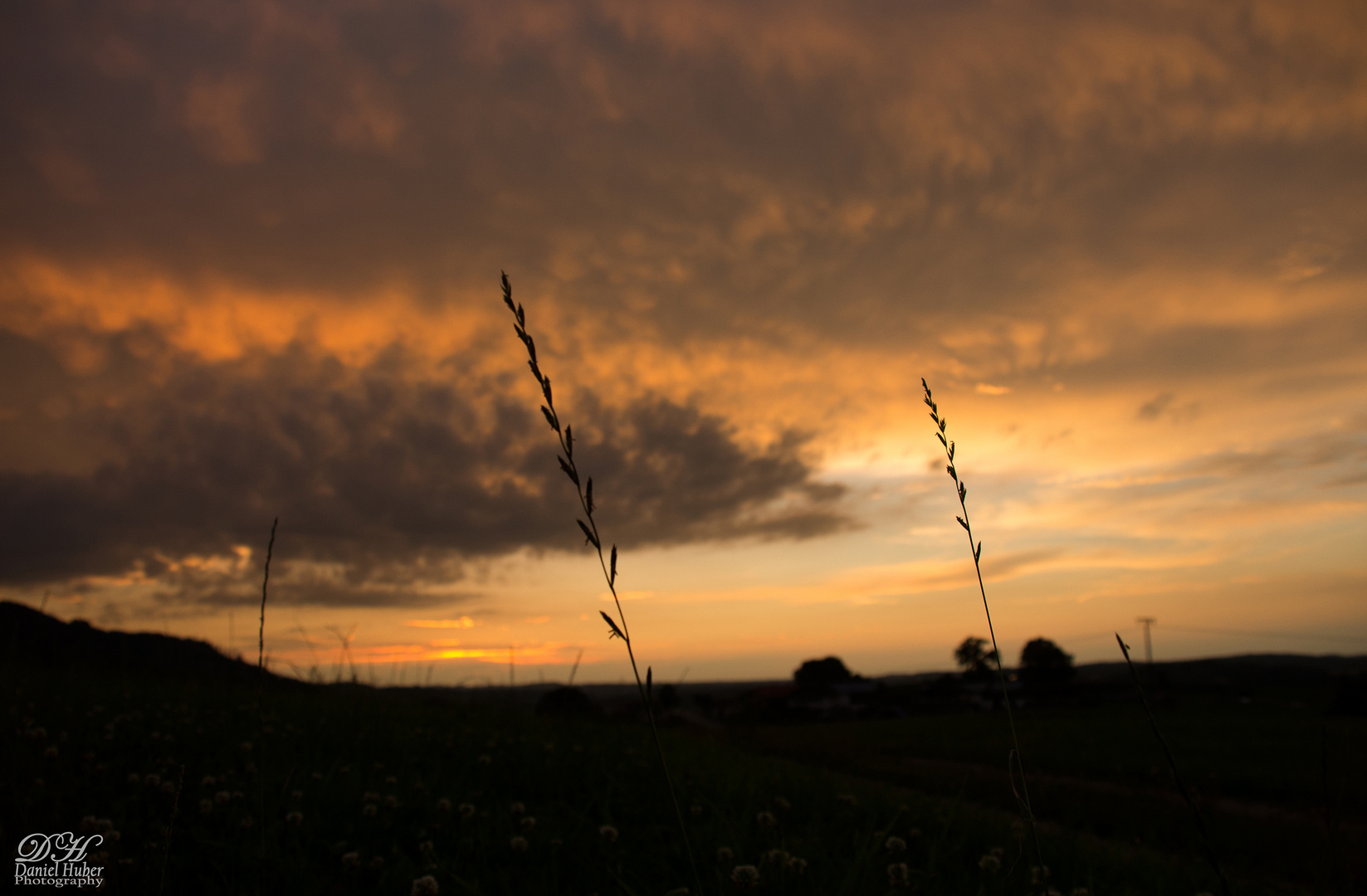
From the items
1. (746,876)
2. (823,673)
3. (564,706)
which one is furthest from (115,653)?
(823,673)

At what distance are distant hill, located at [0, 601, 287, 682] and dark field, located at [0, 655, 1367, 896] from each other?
5.18ft

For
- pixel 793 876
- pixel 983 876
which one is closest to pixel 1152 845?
pixel 983 876

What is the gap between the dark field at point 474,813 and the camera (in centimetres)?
369

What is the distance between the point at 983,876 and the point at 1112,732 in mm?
34820

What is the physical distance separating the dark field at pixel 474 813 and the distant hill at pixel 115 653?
1580mm

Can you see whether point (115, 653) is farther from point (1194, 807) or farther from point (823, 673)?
point (823, 673)

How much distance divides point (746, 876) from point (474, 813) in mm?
2571

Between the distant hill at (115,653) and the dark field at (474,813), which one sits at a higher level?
the distant hill at (115,653)

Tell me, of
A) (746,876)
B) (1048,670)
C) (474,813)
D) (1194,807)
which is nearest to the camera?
(1194,807)

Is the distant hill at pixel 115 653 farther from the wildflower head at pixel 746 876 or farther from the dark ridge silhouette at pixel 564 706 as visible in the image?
the wildflower head at pixel 746 876

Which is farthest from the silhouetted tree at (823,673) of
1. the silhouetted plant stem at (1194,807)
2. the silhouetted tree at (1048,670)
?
the silhouetted plant stem at (1194,807)

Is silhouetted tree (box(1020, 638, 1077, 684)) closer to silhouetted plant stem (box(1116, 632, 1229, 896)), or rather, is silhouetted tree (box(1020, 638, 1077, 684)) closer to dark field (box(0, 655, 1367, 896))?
dark field (box(0, 655, 1367, 896))

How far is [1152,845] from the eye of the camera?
8055 mm

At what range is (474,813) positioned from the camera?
4.79 metres
